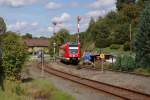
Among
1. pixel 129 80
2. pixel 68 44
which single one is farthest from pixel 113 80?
pixel 68 44

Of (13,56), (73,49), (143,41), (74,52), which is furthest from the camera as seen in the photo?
(73,49)

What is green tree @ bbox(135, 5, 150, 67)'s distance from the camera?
125 feet

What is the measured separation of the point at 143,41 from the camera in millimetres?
39406

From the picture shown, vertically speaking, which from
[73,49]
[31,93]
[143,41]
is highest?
[143,41]

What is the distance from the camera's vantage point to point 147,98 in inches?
755

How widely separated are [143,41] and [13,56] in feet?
57.1

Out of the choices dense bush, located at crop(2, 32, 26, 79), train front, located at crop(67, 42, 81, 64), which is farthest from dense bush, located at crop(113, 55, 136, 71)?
train front, located at crop(67, 42, 81, 64)

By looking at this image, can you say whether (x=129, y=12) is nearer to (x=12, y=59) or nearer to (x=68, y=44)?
(x=68, y=44)

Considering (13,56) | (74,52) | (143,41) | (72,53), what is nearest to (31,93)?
(13,56)

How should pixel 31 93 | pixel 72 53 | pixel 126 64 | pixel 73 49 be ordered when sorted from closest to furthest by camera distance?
pixel 31 93 → pixel 126 64 → pixel 72 53 → pixel 73 49

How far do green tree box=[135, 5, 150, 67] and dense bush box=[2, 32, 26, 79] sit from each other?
15.0 m

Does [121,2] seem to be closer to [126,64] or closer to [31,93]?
[126,64]

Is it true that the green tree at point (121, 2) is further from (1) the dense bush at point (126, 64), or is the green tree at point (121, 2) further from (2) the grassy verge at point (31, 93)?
(2) the grassy verge at point (31, 93)

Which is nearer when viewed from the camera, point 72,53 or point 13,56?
point 13,56
